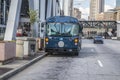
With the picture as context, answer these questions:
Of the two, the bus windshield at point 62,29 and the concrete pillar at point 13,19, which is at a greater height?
the concrete pillar at point 13,19

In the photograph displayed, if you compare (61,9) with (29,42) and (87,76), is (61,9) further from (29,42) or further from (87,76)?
(87,76)

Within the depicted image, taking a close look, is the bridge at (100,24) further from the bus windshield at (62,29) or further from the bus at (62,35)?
the bus windshield at (62,29)

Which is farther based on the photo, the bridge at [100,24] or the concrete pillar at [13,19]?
the bridge at [100,24]

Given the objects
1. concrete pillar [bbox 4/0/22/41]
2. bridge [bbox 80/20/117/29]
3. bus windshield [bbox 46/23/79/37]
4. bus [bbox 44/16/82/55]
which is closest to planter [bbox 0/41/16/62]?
A: bus [bbox 44/16/82/55]

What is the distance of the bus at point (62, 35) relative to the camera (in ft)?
91.4

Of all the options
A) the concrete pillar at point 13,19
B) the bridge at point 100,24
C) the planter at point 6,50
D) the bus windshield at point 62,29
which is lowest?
the planter at point 6,50

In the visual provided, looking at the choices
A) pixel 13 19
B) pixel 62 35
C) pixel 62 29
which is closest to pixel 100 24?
pixel 13 19

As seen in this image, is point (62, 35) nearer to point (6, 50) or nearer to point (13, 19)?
point (6, 50)

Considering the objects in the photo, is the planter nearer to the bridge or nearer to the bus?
the bus

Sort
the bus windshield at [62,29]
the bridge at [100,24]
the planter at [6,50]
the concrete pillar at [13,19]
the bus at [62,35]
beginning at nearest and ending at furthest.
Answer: the planter at [6,50]
the bus at [62,35]
the bus windshield at [62,29]
the concrete pillar at [13,19]
the bridge at [100,24]

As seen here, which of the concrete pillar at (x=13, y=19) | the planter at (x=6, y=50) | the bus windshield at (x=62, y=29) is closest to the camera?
the planter at (x=6, y=50)

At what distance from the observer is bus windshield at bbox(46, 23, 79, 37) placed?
2816cm

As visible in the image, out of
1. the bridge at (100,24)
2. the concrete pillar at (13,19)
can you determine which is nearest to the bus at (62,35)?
the concrete pillar at (13,19)

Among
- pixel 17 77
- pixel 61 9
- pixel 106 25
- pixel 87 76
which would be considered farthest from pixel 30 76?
pixel 106 25
